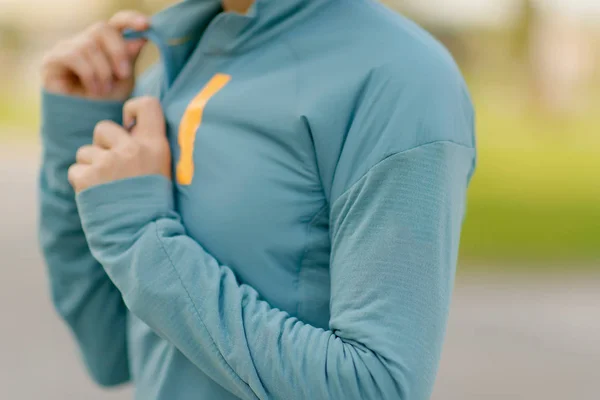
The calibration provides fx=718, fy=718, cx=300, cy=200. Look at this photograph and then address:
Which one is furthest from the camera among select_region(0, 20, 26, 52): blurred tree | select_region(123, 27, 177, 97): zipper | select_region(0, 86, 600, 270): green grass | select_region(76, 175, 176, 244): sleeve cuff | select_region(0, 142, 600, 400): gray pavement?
select_region(0, 20, 26, 52): blurred tree

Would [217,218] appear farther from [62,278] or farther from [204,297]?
[62,278]

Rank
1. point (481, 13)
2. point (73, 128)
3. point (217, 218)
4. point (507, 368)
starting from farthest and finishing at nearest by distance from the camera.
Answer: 1. point (481, 13)
2. point (507, 368)
3. point (73, 128)
4. point (217, 218)

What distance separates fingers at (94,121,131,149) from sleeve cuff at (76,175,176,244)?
79 millimetres

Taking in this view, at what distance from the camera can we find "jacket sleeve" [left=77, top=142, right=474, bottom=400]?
0.73 metres

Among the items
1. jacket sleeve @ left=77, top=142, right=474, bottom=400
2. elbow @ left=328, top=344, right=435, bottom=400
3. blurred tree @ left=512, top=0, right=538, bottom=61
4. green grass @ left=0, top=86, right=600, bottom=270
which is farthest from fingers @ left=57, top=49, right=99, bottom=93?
blurred tree @ left=512, top=0, right=538, bottom=61

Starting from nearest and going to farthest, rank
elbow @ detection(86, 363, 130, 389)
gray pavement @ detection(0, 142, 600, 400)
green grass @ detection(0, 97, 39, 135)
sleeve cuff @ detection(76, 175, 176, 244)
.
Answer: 1. sleeve cuff @ detection(76, 175, 176, 244)
2. elbow @ detection(86, 363, 130, 389)
3. gray pavement @ detection(0, 142, 600, 400)
4. green grass @ detection(0, 97, 39, 135)

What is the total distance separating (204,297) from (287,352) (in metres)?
0.11

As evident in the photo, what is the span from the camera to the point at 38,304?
4051 mm

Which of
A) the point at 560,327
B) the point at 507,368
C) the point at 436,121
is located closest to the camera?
the point at 436,121

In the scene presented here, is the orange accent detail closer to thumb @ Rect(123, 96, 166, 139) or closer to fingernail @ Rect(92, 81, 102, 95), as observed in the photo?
thumb @ Rect(123, 96, 166, 139)

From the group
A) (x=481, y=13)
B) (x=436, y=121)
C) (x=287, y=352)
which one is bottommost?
(x=481, y=13)

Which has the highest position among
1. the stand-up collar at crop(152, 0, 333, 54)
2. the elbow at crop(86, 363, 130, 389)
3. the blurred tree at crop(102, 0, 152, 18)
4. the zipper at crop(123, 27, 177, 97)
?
the stand-up collar at crop(152, 0, 333, 54)

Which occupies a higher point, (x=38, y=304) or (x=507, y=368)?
(x=507, y=368)

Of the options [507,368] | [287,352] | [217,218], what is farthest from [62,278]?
[507,368]
